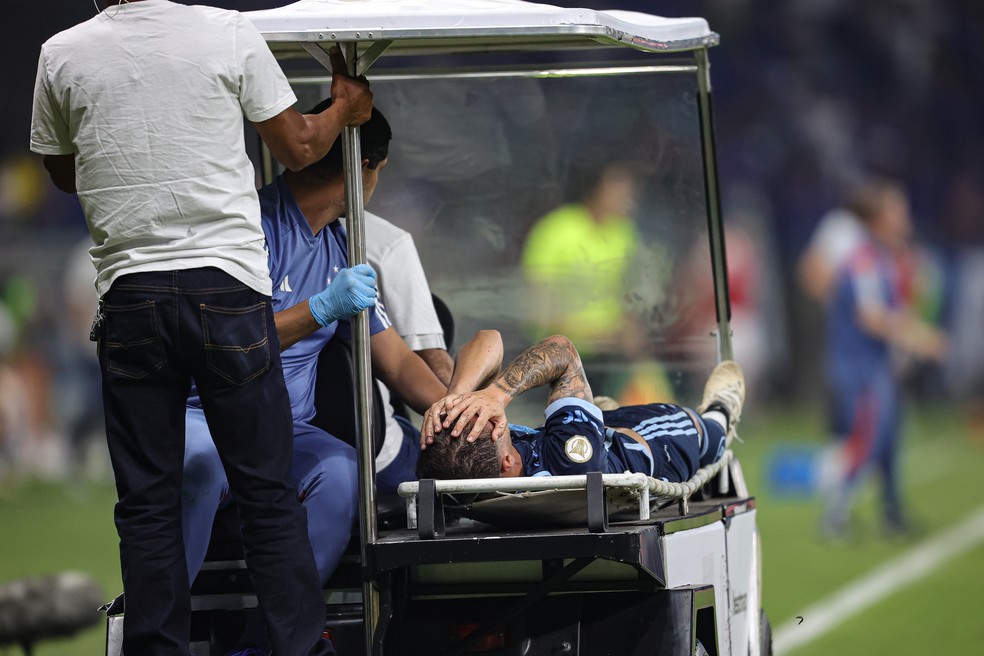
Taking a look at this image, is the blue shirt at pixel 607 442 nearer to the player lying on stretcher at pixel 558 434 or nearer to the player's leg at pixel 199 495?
the player lying on stretcher at pixel 558 434

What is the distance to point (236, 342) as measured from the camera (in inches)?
131

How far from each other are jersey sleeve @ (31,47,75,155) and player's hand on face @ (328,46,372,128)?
2.20 feet

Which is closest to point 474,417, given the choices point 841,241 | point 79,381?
point 841,241

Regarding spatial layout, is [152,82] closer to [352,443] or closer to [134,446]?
[134,446]

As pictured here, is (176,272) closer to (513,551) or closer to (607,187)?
(513,551)

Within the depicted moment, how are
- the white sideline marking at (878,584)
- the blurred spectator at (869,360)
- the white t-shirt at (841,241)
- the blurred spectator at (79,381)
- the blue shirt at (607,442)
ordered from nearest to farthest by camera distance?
the blue shirt at (607,442) < the white sideline marking at (878,584) < the blurred spectator at (869,360) < the white t-shirt at (841,241) < the blurred spectator at (79,381)

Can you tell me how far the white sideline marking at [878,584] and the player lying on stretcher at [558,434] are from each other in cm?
244

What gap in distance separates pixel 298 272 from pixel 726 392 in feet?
5.65

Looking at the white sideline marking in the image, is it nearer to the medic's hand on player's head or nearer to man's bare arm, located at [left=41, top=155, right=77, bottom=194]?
the medic's hand on player's head

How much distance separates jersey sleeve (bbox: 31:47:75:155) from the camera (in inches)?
133

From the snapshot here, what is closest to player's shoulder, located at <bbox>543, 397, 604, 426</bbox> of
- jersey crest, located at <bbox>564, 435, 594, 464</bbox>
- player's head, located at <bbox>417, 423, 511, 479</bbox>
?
jersey crest, located at <bbox>564, 435, 594, 464</bbox>

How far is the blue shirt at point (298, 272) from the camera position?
4.19m

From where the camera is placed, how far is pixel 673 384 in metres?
5.29

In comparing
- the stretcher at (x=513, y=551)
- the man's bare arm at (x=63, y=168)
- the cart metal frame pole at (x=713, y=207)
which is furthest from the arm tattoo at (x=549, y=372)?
the man's bare arm at (x=63, y=168)
